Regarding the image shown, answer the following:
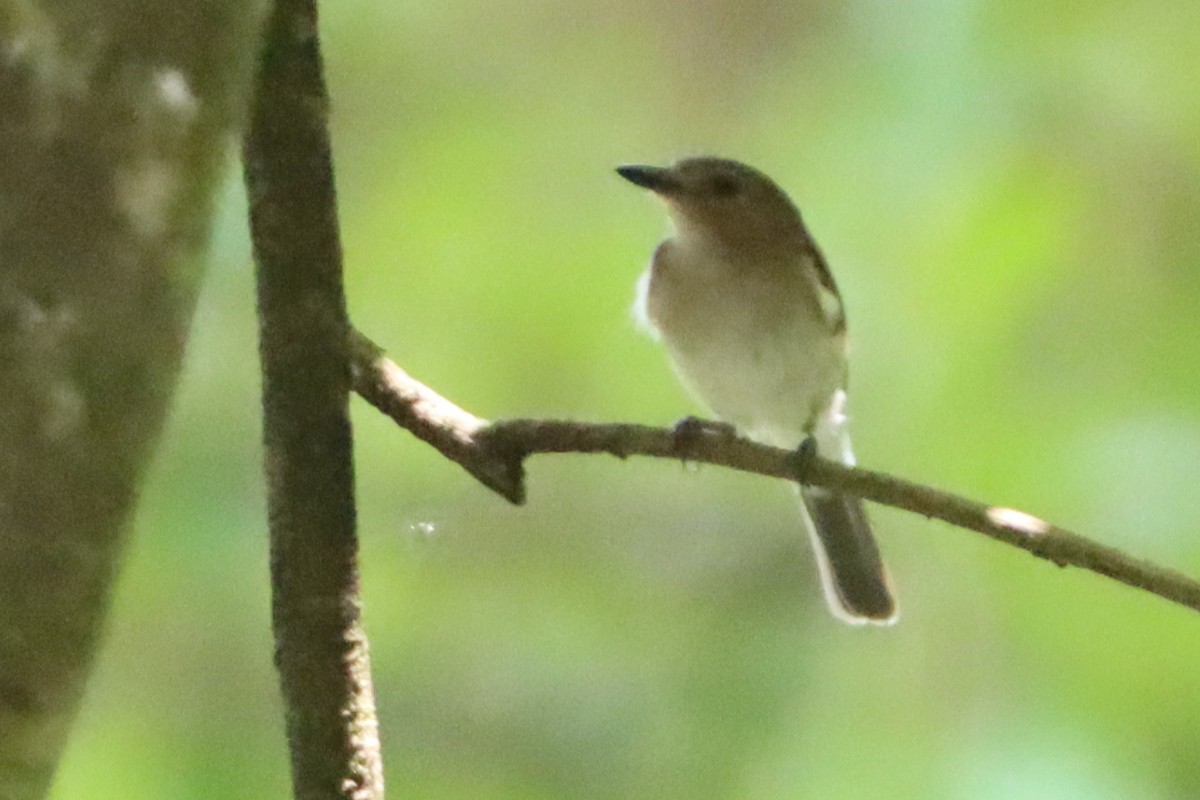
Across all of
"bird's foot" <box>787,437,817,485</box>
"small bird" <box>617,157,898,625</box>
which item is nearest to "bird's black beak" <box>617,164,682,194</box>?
"small bird" <box>617,157,898,625</box>

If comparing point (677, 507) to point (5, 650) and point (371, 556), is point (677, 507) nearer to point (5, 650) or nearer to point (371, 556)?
point (371, 556)

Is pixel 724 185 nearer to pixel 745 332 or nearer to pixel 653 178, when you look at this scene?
pixel 653 178

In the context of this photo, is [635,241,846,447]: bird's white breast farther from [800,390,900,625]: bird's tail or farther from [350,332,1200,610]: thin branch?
[350,332,1200,610]: thin branch

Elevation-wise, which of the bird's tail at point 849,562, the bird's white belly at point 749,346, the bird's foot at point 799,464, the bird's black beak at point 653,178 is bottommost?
the bird's foot at point 799,464

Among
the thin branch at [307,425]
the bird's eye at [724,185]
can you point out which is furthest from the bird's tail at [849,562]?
the thin branch at [307,425]

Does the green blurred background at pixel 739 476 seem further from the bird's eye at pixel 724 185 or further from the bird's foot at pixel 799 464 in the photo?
the bird's foot at pixel 799 464

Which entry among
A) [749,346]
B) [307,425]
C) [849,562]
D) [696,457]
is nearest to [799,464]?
[696,457]
